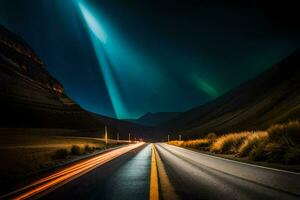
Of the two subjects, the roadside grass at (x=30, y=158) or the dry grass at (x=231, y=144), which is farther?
the dry grass at (x=231, y=144)

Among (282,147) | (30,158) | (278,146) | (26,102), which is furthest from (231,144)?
(26,102)

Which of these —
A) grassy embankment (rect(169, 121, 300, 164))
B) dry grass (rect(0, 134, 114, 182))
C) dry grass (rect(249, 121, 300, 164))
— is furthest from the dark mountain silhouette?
dry grass (rect(249, 121, 300, 164))

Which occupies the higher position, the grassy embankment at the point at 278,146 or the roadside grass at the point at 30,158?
the grassy embankment at the point at 278,146

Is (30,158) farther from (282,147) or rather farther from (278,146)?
(282,147)

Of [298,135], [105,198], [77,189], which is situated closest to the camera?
[105,198]

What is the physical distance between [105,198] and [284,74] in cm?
18324

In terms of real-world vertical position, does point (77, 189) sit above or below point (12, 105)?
below

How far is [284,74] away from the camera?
16650 centimetres

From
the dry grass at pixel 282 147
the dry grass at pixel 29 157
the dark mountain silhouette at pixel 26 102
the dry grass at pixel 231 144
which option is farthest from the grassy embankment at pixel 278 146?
the dark mountain silhouette at pixel 26 102

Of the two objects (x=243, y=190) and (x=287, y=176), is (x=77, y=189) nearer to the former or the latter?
(x=243, y=190)

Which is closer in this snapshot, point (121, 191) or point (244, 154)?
point (121, 191)

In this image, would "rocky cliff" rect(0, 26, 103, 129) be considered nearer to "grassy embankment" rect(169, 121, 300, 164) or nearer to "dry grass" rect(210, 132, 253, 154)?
"dry grass" rect(210, 132, 253, 154)

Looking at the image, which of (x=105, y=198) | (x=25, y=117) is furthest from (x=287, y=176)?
(x=25, y=117)

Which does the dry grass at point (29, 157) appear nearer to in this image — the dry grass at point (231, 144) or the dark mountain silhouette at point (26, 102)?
Result: the dry grass at point (231, 144)
